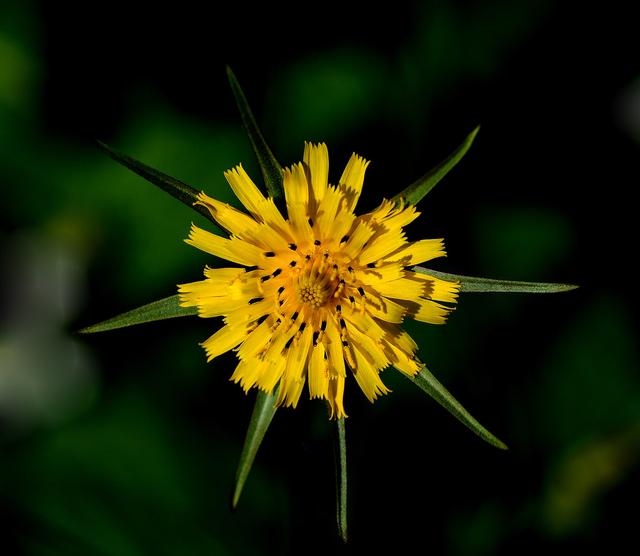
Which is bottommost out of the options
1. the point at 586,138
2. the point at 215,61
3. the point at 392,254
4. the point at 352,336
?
the point at 352,336

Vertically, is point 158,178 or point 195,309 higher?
point 158,178

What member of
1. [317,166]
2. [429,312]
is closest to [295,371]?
[429,312]

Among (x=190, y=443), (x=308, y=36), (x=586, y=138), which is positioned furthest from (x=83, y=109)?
(x=586, y=138)

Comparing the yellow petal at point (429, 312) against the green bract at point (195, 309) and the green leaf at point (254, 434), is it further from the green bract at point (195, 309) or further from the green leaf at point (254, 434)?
the green leaf at point (254, 434)

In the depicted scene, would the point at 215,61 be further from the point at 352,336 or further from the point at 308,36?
the point at 352,336

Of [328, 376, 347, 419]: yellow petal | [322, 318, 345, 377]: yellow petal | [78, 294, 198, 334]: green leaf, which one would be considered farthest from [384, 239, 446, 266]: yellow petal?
[78, 294, 198, 334]: green leaf

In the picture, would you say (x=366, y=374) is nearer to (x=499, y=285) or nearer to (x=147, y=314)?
(x=499, y=285)

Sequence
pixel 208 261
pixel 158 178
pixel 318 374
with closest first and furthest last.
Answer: pixel 158 178, pixel 318 374, pixel 208 261
